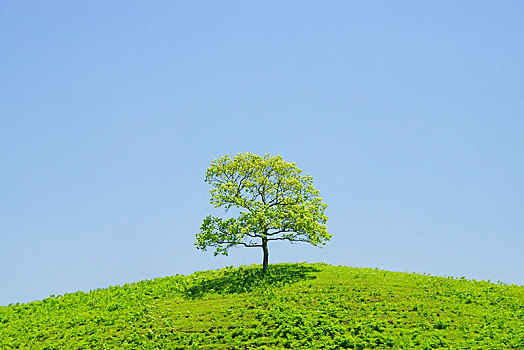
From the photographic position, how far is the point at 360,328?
1019 inches

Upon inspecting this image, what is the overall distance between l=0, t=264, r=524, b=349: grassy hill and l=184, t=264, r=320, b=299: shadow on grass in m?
0.10

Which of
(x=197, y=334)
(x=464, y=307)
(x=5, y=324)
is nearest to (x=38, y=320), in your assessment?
(x=5, y=324)

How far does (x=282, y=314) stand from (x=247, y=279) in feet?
29.3

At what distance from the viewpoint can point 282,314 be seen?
27891mm

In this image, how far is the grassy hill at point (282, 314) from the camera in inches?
997

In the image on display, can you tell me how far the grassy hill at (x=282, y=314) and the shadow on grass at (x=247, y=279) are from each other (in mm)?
104

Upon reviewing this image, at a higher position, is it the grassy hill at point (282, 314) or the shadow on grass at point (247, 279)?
the shadow on grass at point (247, 279)

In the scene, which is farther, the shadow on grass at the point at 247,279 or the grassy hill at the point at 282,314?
the shadow on grass at the point at 247,279

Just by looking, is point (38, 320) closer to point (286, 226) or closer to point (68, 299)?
point (68, 299)

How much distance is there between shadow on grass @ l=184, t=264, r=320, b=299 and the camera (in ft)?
113

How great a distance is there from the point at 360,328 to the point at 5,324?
27598mm

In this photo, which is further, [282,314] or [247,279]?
[247,279]

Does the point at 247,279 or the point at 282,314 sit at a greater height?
the point at 247,279

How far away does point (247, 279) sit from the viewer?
36.5 m
